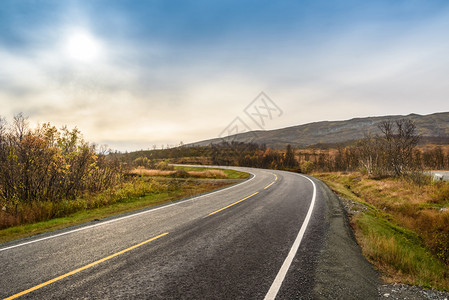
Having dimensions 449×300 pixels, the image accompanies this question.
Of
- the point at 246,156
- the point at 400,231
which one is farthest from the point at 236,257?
the point at 246,156

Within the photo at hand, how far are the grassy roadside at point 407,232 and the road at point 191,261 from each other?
0.51 m

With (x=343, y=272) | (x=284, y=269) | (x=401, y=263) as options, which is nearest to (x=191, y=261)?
(x=284, y=269)

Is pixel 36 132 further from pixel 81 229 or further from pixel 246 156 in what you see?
pixel 246 156

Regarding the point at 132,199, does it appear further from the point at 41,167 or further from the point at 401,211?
the point at 401,211

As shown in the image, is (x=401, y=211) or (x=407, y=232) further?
(x=401, y=211)

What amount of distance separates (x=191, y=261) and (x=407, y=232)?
8373 mm

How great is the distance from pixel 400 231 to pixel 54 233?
38.7 ft

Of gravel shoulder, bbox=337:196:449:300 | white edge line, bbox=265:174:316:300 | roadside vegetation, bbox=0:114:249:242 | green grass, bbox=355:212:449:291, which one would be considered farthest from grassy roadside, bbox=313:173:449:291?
roadside vegetation, bbox=0:114:249:242

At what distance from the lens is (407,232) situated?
7.86m

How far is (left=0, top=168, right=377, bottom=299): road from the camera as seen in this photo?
3396mm

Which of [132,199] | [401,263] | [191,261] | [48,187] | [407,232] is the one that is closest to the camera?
[191,261]

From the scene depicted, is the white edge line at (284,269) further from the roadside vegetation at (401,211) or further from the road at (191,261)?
the roadside vegetation at (401,211)

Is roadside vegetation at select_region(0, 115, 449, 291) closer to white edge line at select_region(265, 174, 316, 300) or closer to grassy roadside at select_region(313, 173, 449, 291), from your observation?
grassy roadside at select_region(313, 173, 449, 291)

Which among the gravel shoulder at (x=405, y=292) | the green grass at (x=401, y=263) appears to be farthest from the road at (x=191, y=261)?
the green grass at (x=401, y=263)
